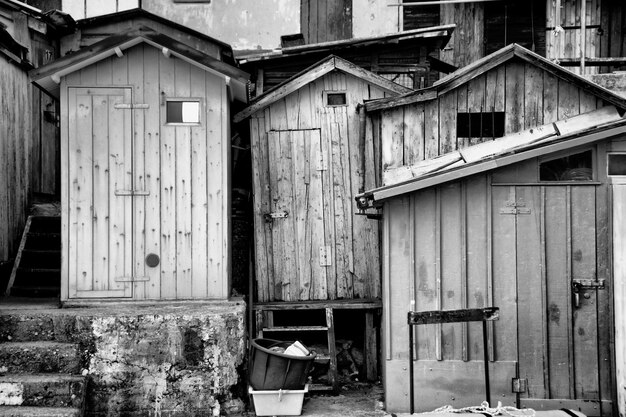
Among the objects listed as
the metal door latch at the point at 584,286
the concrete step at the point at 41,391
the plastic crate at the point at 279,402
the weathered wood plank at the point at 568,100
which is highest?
the weathered wood plank at the point at 568,100

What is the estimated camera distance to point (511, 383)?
10391 mm

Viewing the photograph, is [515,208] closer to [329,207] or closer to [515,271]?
[515,271]

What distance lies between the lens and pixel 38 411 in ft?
30.6

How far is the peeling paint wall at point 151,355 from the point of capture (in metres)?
10.2

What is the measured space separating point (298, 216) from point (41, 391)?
15.5 ft

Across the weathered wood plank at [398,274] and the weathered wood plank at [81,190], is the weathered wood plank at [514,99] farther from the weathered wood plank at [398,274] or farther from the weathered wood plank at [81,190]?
the weathered wood plank at [81,190]

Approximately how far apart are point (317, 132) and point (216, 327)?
3.83 m

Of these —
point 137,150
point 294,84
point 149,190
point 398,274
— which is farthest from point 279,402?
point 294,84

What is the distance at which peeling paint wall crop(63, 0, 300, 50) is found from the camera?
55.1 ft

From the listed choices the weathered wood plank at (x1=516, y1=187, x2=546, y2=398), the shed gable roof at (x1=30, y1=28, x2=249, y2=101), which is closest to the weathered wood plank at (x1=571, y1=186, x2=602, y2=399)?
the weathered wood plank at (x1=516, y1=187, x2=546, y2=398)

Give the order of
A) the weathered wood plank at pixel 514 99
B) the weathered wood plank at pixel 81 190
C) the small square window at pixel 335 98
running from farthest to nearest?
the small square window at pixel 335 98 < the weathered wood plank at pixel 514 99 < the weathered wood plank at pixel 81 190

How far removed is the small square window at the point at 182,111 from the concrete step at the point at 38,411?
4.15 meters

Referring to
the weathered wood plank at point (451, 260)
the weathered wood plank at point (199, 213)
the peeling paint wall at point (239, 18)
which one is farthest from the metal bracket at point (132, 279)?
the peeling paint wall at point (239, 18)

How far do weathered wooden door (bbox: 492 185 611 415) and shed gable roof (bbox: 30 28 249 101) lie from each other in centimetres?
413
